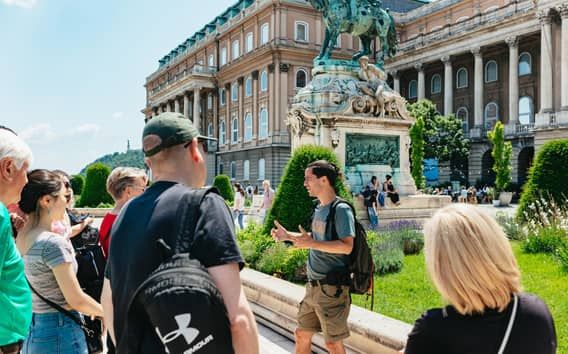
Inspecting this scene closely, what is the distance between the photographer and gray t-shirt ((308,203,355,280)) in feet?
12.2

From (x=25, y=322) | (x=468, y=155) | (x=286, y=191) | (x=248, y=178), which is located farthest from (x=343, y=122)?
(x=248, y=178)

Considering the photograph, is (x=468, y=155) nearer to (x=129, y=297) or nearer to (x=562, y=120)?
(x=562, y=120)

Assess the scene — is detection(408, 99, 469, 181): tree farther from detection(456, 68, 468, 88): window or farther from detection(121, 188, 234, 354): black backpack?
detection(121, 188, 234, 354): black backpack

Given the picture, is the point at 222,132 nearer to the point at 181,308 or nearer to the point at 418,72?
the point at 418,72

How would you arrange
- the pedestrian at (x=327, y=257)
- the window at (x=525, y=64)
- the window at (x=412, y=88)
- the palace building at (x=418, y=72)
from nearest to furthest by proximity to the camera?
the pedestrian at (x=327, y=257) < the palace building at (x=418, y=72) < the window at (x=525, y=64) < the window at (x=412, y=88)

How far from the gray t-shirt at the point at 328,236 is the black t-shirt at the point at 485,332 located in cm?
192

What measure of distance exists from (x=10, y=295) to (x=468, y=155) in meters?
47.0

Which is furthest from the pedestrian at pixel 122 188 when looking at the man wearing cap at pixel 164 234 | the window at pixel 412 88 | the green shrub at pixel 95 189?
the window at pixel 412 88

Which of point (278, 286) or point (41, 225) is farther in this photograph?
point (278, 286)

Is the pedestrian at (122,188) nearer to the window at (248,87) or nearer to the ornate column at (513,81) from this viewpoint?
the ornate column at (513,81)

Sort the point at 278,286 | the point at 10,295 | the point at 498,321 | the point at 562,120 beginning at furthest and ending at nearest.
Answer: the point at 562,120 → the point at 278,286 → the point at 10,295 → the point at 498,321

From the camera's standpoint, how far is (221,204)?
1795 mm

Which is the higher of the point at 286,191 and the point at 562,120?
the point at 562,120

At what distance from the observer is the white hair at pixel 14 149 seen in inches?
92.4
